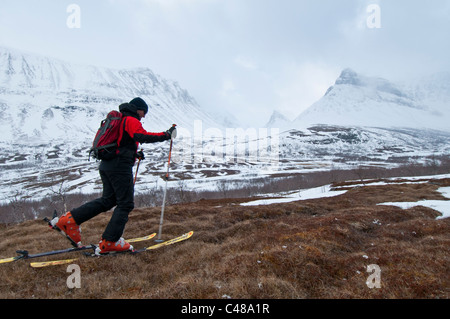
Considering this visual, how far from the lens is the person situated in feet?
21.8

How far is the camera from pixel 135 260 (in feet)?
22.6

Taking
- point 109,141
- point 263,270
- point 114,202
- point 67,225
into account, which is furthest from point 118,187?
point 263,270

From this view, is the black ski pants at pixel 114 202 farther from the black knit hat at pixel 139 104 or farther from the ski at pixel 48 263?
the black knit hat at pixel 139 104

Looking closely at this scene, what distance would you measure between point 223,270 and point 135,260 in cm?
291

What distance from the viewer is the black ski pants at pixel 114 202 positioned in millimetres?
6738

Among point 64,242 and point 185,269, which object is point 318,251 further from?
point 64,242

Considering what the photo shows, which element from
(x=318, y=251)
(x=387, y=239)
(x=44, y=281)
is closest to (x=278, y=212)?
(x=387, y=239)

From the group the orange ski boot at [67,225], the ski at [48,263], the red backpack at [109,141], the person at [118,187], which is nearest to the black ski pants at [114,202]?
the person at [118,187]

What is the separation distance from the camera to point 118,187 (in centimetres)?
675

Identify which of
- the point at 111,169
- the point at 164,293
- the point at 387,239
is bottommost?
the point at 387,239
